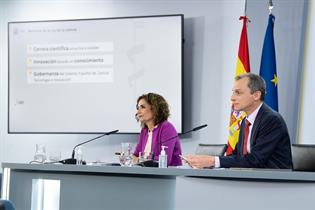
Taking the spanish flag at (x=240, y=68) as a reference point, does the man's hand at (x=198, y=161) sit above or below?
below

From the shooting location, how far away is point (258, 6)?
17.0 feet

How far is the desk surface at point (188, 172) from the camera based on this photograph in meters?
2.40

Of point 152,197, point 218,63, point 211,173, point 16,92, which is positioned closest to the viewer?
point 211,173

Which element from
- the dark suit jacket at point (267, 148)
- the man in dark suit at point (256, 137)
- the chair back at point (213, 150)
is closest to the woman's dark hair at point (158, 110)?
the chair back at point (213, 150)

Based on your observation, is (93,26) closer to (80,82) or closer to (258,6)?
(80,82)

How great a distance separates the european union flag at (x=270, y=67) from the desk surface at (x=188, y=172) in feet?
7.69

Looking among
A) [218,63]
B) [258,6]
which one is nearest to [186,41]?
[218,63]

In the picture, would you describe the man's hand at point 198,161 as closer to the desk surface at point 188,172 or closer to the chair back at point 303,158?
the desk surface at point 188,172

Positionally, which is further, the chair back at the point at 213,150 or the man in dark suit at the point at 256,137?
the chair back at the point at 213,150

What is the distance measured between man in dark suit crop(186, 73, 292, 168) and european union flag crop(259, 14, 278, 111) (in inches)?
59.4

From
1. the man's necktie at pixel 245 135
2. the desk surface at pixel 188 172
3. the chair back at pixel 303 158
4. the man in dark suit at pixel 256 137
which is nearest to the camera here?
the desk surface at pixel 188 172

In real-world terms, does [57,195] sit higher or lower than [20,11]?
lower

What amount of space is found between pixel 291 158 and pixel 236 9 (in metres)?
2.58

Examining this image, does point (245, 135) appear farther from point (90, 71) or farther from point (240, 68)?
point (90, 71)
